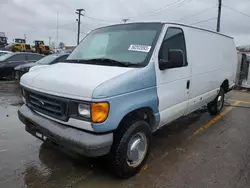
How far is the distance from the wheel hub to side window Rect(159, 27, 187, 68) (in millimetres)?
1177

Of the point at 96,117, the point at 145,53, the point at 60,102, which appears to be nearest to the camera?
the point at 96,117

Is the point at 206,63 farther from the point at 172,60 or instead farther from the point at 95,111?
the point at 95,111

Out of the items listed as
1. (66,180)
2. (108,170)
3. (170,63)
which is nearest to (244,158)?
(170,63)

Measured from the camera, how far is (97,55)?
11.9ft

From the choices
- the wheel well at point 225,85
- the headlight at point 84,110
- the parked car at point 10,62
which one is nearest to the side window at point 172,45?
the headlight at point 84,110

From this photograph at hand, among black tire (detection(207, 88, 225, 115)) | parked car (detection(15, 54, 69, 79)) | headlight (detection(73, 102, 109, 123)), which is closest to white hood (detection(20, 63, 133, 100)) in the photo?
headlight (detection(73, 102, 109, 123))

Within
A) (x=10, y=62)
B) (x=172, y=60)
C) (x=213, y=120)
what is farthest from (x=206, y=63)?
(x=10, y=62)

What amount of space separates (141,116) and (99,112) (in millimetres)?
909

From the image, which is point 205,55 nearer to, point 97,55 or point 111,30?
point 111,30

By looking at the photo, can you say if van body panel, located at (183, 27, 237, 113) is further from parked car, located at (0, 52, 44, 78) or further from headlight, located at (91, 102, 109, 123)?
parked car, located at (0, 52, 44, 78)

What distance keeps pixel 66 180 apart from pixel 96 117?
112cm

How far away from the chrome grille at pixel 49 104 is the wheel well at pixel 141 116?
743mm

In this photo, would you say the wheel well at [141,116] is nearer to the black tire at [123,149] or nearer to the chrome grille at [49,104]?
the black tire at [123,149]

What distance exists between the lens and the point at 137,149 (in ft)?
10.5
